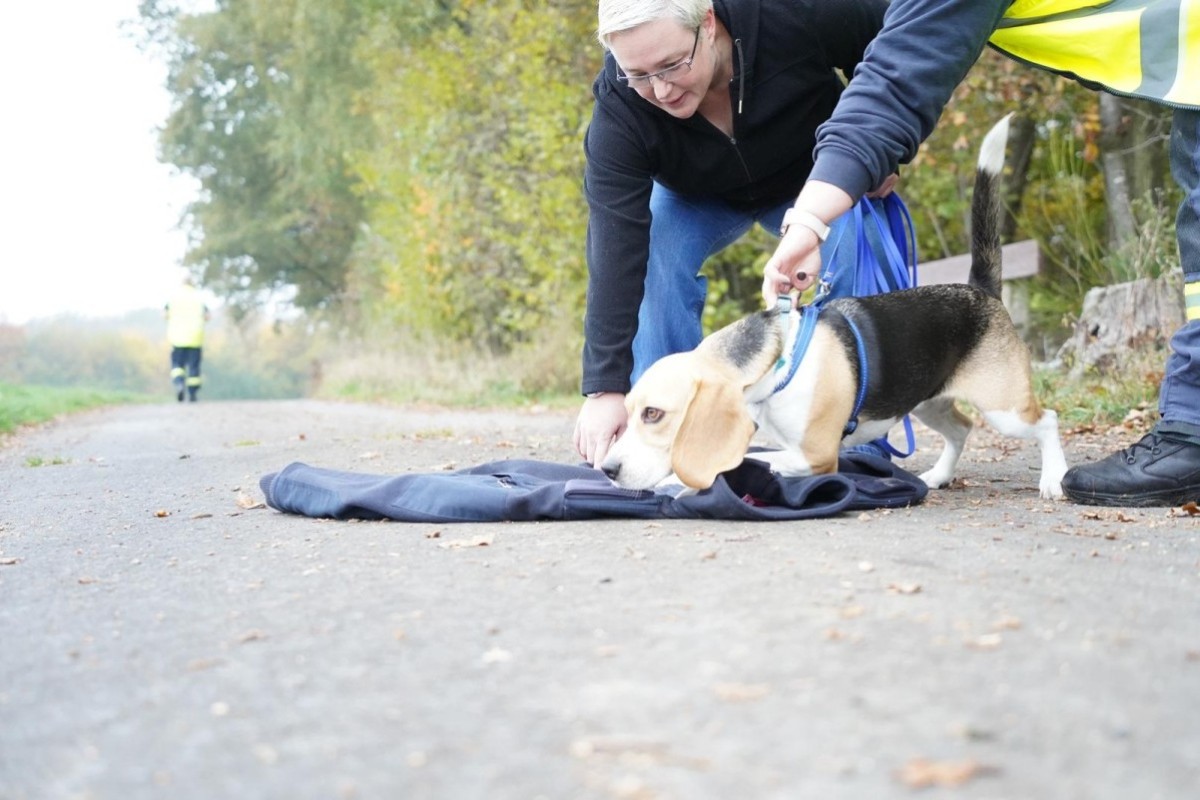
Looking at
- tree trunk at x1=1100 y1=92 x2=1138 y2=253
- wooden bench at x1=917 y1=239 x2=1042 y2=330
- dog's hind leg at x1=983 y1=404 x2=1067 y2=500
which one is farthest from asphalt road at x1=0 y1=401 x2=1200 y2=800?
tree trunk at x1=1100 y1=92 x2=1138 y2=253

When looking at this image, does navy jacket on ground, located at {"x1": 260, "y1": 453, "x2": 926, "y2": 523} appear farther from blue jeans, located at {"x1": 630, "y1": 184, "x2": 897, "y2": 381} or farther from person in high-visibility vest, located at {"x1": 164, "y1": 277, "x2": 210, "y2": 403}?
person in high-visibility vest, located at {"x1": 164, "y1": 277, "x2": 210, "y2": 403}

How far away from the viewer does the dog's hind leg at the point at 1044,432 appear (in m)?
3.94

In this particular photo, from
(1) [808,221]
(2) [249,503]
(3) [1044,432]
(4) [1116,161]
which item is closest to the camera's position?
(1) [808,221]

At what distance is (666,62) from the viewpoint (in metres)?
3.60

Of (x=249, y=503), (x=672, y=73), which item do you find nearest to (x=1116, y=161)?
(x=672, y=73)

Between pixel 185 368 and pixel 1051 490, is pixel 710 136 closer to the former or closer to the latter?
pixel 1051 490

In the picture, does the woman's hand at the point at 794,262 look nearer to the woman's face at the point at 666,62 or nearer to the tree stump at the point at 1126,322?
the woman's face at the point at 666,62

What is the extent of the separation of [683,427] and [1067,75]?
1.71 metres

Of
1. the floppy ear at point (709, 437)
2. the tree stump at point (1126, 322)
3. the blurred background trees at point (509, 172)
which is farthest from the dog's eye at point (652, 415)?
the blurred background trees at point (509, 172)

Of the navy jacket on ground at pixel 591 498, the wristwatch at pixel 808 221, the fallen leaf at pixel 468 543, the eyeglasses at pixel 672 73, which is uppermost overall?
the eyeglasses at pixel 672 73

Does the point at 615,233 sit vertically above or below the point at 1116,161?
below

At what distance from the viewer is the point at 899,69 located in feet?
11.0

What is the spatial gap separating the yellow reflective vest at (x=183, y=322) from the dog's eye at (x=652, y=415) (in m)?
19.5

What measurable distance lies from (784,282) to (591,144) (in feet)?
3.88
